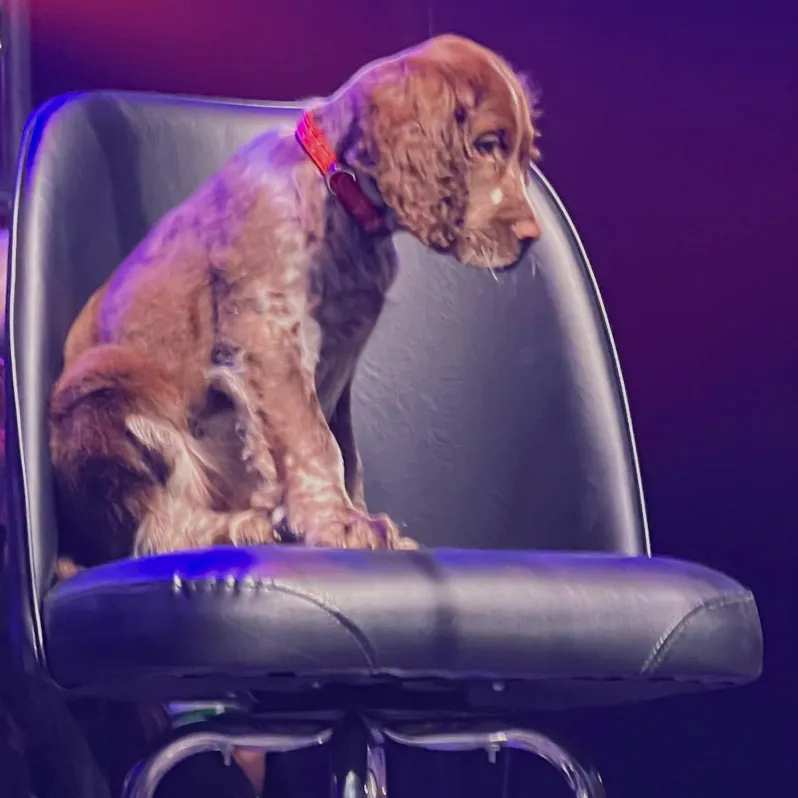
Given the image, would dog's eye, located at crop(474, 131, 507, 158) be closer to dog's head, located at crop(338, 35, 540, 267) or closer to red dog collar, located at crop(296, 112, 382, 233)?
dog's head, located at crop(338, 35, 540, 267)

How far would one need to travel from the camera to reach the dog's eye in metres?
1.23

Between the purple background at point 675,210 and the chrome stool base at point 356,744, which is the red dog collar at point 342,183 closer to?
the chrome stool base at point 356,744

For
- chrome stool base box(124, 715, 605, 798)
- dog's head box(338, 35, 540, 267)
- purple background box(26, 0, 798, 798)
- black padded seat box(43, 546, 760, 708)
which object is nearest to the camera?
black padded seat box(43, 546, 760, 708)

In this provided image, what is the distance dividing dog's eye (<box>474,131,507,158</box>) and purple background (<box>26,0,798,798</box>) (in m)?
0.74

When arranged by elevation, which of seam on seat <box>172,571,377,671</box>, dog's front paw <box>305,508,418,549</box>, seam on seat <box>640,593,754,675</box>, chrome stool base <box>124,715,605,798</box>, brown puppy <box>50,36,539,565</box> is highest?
brown puppy <box>50,36,539,565</box>

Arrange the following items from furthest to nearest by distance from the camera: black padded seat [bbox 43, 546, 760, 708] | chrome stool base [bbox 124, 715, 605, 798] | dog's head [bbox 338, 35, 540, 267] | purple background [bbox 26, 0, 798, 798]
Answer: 1. purple background [bbox 26, 0, 798, 798]
2. dog's head [bbox 338, 35, 540, 267]
3. chrome stool base [bbox 124, 715, 605, 798]
4. black padded seat [bbox 43, 546, 760, 708]

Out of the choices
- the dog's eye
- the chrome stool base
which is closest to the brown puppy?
the dog's eye

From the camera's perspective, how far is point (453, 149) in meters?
1.21

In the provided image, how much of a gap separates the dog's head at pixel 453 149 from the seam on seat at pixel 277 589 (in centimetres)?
38

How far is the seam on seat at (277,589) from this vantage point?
0.93 m

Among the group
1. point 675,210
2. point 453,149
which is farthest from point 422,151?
point 675,210

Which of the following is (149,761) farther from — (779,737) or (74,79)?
(74,79)

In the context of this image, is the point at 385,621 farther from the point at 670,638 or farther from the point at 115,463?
the point at 115,463

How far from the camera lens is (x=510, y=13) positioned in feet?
6.69
